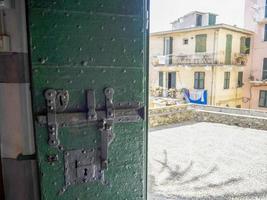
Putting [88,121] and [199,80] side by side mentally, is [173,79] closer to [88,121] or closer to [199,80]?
[199,80]

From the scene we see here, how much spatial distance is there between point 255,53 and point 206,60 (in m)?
3.11

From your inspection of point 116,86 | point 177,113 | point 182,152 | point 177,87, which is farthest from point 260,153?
point 177,87

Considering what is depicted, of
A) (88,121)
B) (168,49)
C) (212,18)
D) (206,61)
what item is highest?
(212,18)

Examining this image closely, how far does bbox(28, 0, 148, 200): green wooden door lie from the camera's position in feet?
3.64

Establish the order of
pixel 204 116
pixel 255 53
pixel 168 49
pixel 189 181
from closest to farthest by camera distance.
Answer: pixel 189 181 < pixel 204 116 < pixel 255 53 < pixel 168 49

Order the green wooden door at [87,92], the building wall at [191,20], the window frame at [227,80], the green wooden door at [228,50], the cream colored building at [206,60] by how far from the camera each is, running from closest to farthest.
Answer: the green wooden door at [87,92] → the cream colored building at [206,60] → the green wooden door at [228,50] → the window frame at [227,80] → the building wall at [191,20]

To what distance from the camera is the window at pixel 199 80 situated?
11.4m

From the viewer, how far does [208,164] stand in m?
4.18

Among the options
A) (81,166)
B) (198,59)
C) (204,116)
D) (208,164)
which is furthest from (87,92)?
(198,59)

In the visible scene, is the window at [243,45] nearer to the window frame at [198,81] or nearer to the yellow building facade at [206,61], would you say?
the yellow building facade at [206,61]

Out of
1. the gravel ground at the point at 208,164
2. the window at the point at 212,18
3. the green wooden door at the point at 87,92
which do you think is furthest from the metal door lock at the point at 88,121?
the window at the point at 212,18

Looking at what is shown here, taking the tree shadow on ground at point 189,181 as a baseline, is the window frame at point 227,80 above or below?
above

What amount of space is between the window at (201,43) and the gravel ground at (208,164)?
5.97m

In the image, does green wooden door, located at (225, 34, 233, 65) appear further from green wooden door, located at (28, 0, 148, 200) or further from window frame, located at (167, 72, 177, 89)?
green wooden door, located at (28, 0, 148, 200)
